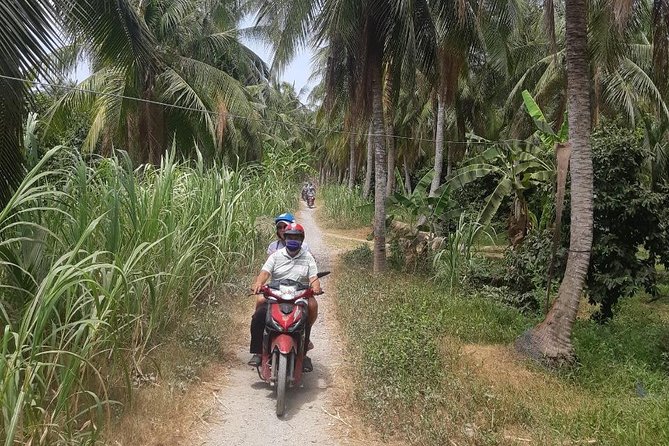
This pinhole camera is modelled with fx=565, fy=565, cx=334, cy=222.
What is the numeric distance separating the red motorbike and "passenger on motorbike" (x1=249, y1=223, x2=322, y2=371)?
8.2 inches

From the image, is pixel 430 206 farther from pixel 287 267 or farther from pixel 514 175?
pixel 287 267

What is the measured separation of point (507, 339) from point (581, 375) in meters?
1.13

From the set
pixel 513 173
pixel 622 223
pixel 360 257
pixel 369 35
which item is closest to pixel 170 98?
pixel 369 35

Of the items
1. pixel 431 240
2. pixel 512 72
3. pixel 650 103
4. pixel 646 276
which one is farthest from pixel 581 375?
pixel 512 72

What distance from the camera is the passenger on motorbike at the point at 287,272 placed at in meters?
5.09

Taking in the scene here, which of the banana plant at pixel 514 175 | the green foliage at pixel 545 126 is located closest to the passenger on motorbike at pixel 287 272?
the banana plant at pixel 514 175

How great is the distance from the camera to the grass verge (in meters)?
3.85

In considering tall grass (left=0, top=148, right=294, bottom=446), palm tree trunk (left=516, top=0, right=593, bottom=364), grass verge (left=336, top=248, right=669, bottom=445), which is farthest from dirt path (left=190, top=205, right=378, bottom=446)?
palm tree trunk (left=516, top=0, right=593, bottom=364)

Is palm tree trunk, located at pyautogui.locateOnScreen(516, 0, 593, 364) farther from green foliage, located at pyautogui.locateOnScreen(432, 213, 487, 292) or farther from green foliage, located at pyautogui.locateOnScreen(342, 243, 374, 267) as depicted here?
green foliage, located at pyautogui.locateOnScreen(342, 243, 374, 267)

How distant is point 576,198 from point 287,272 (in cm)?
284

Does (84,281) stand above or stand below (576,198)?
below

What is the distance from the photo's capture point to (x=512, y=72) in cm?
1973

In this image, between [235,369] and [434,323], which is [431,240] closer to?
[434,323]

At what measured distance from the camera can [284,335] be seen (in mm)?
4641
